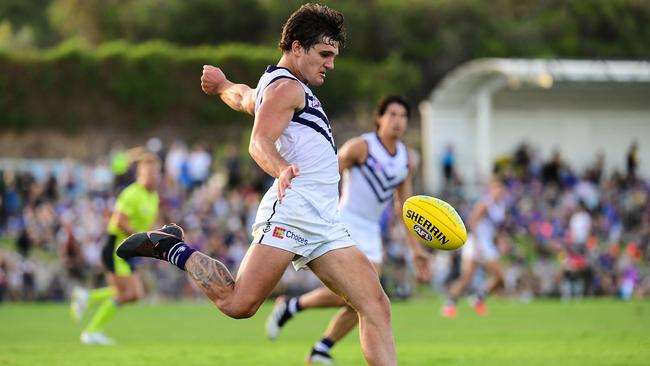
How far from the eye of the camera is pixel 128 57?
153 ft

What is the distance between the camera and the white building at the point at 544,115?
35.6m

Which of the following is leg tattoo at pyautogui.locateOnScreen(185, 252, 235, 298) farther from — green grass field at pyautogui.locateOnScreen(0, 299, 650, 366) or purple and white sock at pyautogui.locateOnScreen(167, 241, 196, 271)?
green grass field at pyautogui.locateOnScreen(0, 299, 650, 366)

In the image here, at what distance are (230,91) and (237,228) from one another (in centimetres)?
1941

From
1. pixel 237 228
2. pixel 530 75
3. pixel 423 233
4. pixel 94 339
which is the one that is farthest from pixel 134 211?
pixel 530 75

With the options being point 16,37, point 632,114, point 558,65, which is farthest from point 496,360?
point 16,37

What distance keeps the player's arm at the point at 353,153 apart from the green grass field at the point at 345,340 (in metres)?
2.03

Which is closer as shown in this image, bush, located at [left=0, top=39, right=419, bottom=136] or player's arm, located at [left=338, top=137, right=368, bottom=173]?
player's arm, located at [left=338, top=137, right=368, bottom=173]

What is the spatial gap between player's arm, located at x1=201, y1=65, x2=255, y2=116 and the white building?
87.2 feet

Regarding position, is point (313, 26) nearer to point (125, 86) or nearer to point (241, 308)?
point (241, 308)

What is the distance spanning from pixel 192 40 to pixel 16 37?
1089cm

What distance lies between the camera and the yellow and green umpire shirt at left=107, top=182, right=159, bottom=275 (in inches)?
585

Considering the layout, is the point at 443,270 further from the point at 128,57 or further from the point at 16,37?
the point at 16,37

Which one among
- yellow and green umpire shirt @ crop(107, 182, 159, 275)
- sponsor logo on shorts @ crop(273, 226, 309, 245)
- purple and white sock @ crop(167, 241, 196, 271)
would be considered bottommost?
yellow and green umpire shirt @ crop(107, 182, 159, 275)

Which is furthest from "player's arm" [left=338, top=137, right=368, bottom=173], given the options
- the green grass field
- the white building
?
the white building
